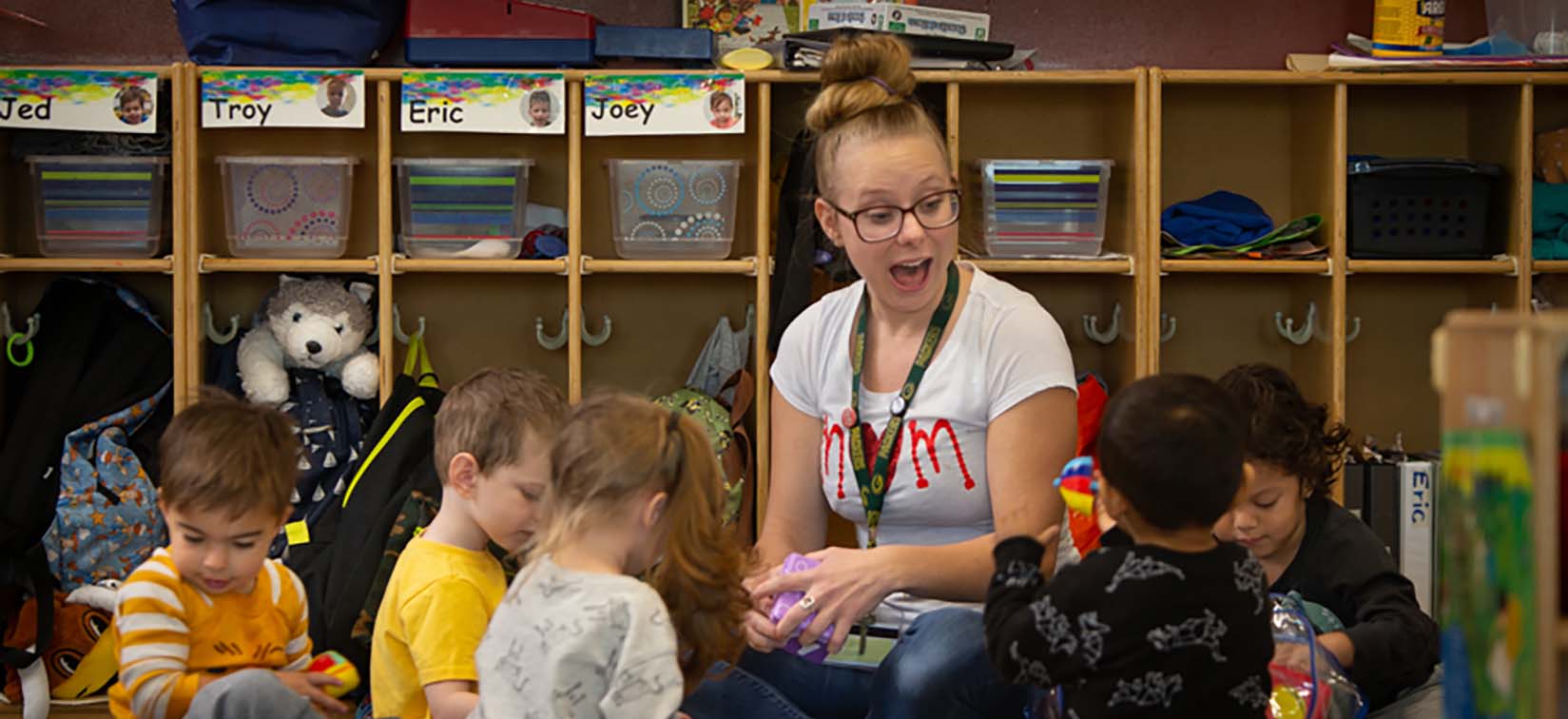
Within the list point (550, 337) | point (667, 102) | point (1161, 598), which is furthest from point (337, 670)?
point (550, 337)

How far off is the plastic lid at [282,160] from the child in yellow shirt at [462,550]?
1.42 metres

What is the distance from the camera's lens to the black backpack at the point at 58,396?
3049 millimetres

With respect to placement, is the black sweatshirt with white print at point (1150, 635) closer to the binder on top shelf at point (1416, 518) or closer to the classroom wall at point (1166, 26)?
the binder on top shelf at point (1416, 518)

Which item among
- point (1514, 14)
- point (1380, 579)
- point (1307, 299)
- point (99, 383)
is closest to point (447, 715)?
point (1380, 579)

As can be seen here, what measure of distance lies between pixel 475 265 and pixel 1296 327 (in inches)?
72.7

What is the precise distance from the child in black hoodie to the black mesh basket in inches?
72.1

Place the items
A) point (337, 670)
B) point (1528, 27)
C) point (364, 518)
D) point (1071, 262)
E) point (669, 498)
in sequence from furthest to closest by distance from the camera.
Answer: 1. point (1528, 27)
2. point (1071, 262)
3. point (364, 518)
4. point (337, 670)
5. point (669, 498)

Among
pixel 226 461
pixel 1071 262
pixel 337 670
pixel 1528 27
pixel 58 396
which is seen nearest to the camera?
pixel 226 461

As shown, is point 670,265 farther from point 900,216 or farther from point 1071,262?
point 900,216

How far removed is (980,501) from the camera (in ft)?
7.01

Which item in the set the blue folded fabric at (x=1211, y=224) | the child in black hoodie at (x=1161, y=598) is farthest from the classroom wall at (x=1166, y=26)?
the child in black hoodie at (x=1161, y=598)

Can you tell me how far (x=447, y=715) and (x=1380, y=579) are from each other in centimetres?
128

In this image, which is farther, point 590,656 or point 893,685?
point 893,685

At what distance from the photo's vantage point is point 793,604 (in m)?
1.97
